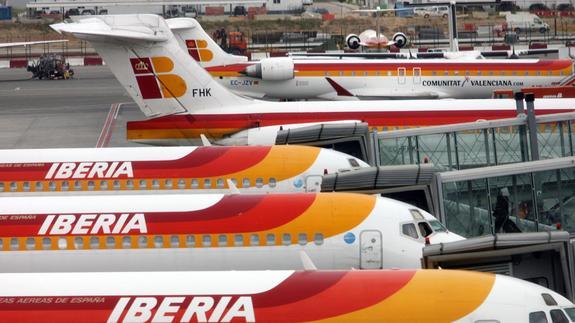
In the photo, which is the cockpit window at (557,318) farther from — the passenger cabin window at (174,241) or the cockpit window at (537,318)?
the passenger cabin window at (174,241)

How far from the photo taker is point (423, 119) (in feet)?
136

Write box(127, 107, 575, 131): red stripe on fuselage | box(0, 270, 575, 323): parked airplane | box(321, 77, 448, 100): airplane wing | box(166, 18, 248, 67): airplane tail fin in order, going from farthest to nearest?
box(166, 18, 248, 67): airplane tail fin, box(321, 77, 448, 100): airplane wing, box(127, 107, 575, 131): red stripe on fuselage, box(0, 270, 575, 323): parked airplane

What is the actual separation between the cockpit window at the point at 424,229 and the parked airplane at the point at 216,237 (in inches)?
3.7

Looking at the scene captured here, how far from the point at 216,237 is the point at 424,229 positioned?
413cm

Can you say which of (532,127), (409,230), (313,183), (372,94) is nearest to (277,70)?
(372,94)

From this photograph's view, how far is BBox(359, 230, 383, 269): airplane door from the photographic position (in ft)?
73.6

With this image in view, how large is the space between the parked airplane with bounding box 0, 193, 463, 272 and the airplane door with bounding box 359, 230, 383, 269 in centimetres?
2

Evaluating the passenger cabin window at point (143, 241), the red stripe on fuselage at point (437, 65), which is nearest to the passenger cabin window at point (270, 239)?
the passenger cabin window at point (143, 241)

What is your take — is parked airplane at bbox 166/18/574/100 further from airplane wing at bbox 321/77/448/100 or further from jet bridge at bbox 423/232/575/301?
jet bridge at bbox 423/232/575/301

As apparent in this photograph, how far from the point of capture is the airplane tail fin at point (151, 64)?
128ft

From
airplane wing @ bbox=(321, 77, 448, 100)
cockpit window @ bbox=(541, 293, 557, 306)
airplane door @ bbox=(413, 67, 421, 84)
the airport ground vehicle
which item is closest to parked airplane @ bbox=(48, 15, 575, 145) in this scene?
airplane wing @ bbox=(321, 77, 448, 100)

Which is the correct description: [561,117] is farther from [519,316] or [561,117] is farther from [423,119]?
[519,316]

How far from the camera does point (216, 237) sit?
74.1 feet

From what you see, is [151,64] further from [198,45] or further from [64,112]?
[64,112]
